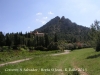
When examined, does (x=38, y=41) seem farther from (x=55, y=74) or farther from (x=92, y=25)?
(x=55, y=74)

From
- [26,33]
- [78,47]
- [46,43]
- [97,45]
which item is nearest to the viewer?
[97,45]

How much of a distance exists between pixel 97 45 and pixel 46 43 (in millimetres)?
62311

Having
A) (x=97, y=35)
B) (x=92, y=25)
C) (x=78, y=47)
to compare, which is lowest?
(x=78, y=47)

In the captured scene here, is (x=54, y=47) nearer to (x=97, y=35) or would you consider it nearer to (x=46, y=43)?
(x=46, y=43)

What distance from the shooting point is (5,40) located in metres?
126

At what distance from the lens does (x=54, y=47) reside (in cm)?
10456

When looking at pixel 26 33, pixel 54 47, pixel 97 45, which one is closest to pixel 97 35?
pixel 97 45

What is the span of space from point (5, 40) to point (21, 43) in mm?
12953

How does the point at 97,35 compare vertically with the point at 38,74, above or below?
above

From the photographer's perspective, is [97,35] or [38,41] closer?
[97,35]

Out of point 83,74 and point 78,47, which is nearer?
point 83,74

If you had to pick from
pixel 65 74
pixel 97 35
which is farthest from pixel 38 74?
pixel 97 35

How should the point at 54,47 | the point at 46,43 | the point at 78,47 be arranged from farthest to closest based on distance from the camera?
1. the point at 46,43
2. the point at 78,47
3. the point at 54,47

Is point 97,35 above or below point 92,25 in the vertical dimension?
below
